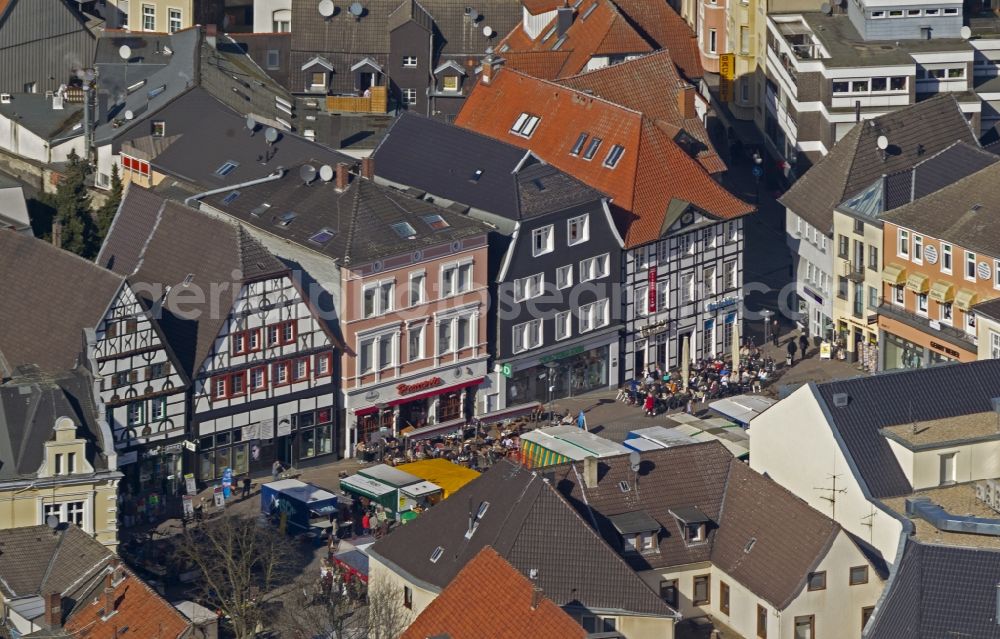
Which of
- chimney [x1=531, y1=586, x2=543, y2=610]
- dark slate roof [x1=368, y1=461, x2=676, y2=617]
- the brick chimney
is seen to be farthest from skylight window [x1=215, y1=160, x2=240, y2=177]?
chimney [x1=531, y1=586, x2=543, y2=610]

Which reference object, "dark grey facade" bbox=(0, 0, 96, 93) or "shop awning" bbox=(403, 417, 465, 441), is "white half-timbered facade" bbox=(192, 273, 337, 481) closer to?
"shop awning" bbox=(403, 417, 465, 441)

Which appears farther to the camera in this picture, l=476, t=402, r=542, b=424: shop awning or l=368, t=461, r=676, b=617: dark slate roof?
l=476, t=402, r=542, b=424: shop awning

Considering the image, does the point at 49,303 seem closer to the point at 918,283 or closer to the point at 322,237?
the point at 322,237

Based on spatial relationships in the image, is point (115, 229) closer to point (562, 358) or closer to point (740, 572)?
point (562, 358)

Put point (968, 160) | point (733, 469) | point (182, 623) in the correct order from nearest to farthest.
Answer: point (182, 623), point (733, 469), point (968, 160)

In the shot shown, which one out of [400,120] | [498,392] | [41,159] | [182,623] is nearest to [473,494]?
[182,623]

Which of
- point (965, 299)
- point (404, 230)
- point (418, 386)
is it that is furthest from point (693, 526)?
point (965, 299)
